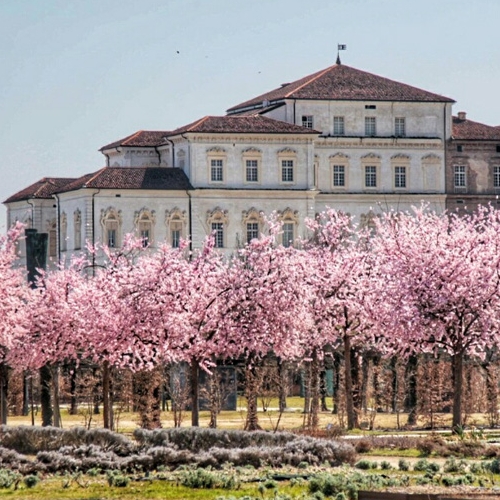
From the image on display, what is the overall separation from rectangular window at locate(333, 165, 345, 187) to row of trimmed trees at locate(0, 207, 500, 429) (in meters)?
68.7

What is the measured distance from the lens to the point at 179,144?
123125mm

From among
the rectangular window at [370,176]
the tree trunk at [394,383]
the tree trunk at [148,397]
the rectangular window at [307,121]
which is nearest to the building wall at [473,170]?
the rectangular window at [370,176]

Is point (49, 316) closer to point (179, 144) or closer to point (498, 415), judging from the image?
point (498, 415)

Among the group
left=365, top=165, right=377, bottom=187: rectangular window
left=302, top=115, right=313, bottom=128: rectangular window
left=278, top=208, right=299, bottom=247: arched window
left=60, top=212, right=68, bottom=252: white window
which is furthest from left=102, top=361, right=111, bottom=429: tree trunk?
left=365, top=165, right=377, bottom=187: rectangular window

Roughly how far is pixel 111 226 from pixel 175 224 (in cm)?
435

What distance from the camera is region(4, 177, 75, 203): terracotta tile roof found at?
128 metres

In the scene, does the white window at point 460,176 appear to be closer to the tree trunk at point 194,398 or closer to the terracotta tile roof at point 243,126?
the terracotta tile roof at point 243,126

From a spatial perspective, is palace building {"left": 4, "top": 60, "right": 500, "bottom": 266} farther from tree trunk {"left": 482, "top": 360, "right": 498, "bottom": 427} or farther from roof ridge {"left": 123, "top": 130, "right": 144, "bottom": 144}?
tree trunk {"left": 482, "top": 360, "right": 498, "bottom": 427}

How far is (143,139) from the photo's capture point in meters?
130

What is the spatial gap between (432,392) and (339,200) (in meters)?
69.4

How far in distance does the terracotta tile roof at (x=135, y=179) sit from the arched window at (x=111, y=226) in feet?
5.63

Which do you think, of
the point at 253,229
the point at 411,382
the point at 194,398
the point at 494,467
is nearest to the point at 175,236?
the point at 253,229

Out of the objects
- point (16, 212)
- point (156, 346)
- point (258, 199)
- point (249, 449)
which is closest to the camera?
point (249, 449)

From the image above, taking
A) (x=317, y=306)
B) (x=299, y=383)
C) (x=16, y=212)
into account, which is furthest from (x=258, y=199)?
(x=317, y=306)
